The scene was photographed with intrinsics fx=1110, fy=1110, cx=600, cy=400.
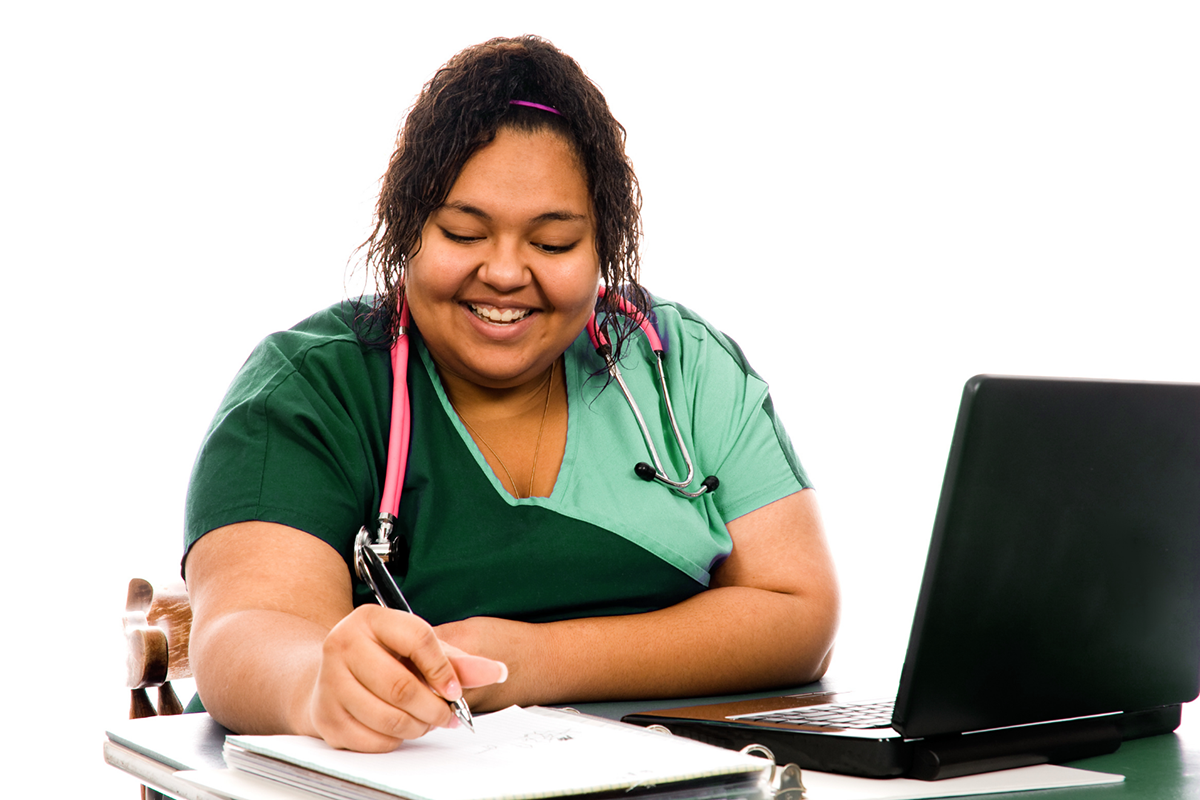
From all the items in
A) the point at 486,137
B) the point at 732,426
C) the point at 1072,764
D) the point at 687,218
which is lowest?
the point at 1072,764

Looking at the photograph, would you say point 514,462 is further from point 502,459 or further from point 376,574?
point 376,574

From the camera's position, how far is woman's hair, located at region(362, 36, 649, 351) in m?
1.05

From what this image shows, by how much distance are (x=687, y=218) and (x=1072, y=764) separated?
7.65 feet

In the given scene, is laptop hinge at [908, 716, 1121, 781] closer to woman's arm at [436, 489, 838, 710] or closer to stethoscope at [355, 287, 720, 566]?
woman's arm at [436, 489, 838, 710]

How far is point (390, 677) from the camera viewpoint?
1.92ft

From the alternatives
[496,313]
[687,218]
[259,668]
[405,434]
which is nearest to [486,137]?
[496,313]

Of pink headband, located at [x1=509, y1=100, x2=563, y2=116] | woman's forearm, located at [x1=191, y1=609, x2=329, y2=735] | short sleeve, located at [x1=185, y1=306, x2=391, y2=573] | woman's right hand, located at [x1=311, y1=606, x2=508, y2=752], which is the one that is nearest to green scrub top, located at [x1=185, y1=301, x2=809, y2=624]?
short sleeve, located at [x1=185, y1=306, x2=391, y2=573]

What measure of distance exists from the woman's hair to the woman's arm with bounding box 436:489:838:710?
0.34 m

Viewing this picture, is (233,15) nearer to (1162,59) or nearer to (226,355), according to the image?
(226,355)

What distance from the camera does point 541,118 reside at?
1085 mm

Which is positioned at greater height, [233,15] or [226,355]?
[233,15]

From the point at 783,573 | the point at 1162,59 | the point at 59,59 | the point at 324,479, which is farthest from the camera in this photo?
the point at 1162,59

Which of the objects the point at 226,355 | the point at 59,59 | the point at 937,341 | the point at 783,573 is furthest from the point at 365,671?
the point at 937,341

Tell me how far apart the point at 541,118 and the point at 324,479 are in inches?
15.9
